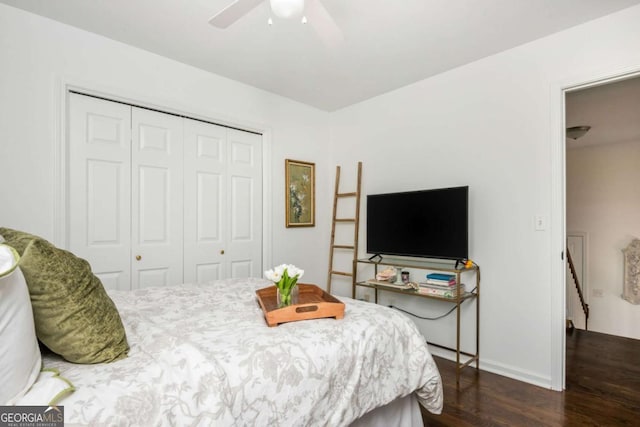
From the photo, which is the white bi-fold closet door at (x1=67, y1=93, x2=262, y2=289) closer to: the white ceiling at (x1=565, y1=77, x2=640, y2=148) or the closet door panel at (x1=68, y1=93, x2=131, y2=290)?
the closet door panel at (x1=68, y1=93, x2=131, y2=290)

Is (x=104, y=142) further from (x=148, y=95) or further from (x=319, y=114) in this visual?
(x=319, y=114)

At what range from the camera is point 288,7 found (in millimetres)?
1576

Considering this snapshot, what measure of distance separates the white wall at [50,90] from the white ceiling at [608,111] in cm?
316

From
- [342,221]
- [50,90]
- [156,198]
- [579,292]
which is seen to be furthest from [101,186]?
[579,292]

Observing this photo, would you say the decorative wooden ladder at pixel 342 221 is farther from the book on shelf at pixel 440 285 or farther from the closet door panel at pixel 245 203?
the book on shelf at pixel 440 285

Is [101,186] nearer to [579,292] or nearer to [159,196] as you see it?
[159,196]

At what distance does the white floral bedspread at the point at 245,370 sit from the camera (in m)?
0.96

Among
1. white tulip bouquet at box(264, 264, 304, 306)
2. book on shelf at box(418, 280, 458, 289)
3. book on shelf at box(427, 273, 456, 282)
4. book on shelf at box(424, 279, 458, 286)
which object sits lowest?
book on shelf at box(418, 280, 458, 289)

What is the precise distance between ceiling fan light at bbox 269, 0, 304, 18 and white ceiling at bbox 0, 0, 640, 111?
66cm

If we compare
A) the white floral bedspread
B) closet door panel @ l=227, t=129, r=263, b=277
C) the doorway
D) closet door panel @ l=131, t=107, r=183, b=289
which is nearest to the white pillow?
the white floral bedspread

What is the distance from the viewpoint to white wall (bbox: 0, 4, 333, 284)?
2.18m

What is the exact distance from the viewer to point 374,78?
3.22m

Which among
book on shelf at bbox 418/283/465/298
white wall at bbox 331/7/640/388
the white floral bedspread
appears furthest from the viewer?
book on shelf at bbox 418/283/465/298

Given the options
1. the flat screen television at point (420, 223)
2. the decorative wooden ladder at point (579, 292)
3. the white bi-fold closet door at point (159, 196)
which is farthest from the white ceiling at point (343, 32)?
the decorative wooden ladder at point (579, 292)
